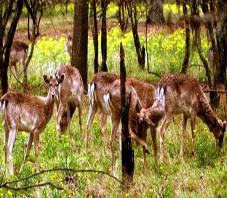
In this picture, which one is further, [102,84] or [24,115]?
[102,84]

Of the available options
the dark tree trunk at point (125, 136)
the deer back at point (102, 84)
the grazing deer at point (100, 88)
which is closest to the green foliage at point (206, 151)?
the grazing deer at point (100, 88)

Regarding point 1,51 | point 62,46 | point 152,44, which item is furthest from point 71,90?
point 62,46

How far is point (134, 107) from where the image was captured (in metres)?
8.42

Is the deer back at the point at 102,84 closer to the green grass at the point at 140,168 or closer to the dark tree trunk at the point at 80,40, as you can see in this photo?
the green grass at the point at 140,168

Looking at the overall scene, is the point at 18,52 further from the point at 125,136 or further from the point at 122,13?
the point at 125,136

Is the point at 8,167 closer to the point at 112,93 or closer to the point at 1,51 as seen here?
the point at 112,93

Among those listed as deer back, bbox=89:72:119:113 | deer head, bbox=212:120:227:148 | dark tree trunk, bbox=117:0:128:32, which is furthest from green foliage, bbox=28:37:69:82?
deer head, bbox=212:120:227:148

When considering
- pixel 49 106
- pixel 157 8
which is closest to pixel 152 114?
pixel 49 106

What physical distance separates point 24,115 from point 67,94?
9.39 feet

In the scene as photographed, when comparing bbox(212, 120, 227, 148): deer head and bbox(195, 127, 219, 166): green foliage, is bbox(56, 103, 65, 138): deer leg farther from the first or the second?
bbox(212, 120, 227, 148): deer head

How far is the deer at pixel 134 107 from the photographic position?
27.2 feet

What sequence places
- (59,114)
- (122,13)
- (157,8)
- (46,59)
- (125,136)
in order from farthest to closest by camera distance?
(46,59)
(122,13)
(157,8)
(59,114)
(125,136)

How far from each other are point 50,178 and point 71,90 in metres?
3.85

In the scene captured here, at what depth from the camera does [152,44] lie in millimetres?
20703
